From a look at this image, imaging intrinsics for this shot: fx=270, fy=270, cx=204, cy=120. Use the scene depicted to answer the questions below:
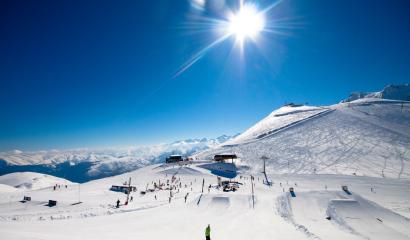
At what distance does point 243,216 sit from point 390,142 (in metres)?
94.1

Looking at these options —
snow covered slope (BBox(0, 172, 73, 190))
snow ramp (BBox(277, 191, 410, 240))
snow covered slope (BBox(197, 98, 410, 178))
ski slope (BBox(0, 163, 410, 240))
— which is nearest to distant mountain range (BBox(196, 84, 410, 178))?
snow covered slope (BBox(197, 98, 410, 178))

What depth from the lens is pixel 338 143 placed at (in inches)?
4183

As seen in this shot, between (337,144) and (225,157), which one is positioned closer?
(225,157)

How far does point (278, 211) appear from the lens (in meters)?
39.7

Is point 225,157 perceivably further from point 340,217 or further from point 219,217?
point 219,217

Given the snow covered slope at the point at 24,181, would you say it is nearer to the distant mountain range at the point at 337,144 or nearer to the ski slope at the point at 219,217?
the distant mountain range at the point at 337,144

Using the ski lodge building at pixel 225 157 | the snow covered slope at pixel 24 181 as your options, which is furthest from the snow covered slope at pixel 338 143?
the snow covered slope at pixel 24 181

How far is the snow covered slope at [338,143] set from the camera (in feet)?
274

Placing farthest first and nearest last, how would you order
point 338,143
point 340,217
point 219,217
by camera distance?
point 338,143 → point 340,217 → point 219,217

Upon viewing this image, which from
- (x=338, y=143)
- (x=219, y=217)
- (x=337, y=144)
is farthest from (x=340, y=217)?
(x=338, y=143)

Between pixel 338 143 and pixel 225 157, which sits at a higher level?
pixel 338 143

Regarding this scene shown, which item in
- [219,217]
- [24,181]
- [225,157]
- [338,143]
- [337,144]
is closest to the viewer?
[219,217]

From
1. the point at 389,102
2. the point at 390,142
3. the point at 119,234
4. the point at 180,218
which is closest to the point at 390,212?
the point at 180,218

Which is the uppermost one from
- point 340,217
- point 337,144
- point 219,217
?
point 337,144
